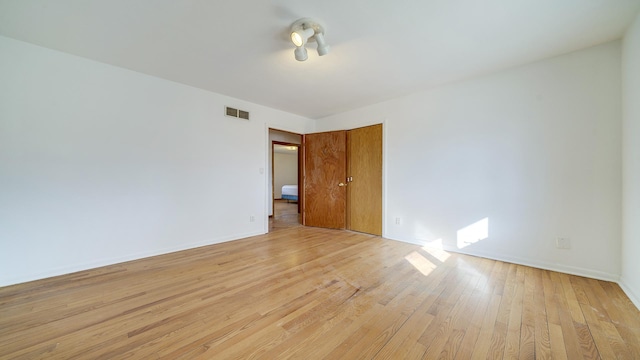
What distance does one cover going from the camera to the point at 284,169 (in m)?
10.4

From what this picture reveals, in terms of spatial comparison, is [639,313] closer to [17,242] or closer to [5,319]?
[5,319]

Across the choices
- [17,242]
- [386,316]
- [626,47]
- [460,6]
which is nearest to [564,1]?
[460,6]

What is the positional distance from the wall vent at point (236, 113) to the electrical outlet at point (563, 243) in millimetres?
4568

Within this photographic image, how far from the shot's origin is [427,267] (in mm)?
2543

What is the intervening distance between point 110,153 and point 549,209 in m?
5.19

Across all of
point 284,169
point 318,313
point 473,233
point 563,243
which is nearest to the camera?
point 318,313

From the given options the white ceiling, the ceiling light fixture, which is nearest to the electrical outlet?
the white ceiling

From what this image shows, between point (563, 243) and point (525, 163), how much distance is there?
948mm

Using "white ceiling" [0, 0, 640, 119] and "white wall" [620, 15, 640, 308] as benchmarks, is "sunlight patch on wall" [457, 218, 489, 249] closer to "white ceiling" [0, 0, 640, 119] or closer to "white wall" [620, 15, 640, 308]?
"white wall" [620, 15, 640, 308]

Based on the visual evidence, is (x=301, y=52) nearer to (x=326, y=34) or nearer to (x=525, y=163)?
(x=326, y=34)

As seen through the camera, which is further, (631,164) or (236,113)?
(236,113)

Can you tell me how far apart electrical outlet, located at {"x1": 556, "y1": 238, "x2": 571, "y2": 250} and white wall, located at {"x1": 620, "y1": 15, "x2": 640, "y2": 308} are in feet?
1.14

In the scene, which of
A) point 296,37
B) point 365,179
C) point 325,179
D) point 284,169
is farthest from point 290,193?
point 296,37

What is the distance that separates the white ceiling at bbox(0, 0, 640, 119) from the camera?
5.70ft
